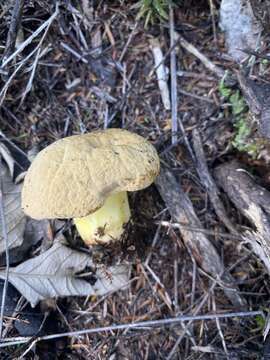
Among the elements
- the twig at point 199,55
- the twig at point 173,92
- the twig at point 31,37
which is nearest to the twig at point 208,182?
the twig at point 173,92

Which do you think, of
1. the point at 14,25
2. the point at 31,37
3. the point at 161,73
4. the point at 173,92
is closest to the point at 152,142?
the point at 173,92

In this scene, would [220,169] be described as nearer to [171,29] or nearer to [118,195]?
[118,195]

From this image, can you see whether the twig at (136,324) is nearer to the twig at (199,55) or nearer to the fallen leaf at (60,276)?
the fallen leaf at (60,276)

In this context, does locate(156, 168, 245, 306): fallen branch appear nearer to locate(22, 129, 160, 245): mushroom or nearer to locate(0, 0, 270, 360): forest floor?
locate(0, 0, 270, 360): forest floor

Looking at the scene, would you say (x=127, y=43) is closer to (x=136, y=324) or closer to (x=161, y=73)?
(x=161, y=73)

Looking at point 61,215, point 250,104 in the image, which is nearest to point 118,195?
point 61,215

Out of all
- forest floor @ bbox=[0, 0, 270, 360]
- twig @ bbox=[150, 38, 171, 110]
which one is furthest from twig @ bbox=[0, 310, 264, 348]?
twig @ bbox=[150, 38, 171, 110]
